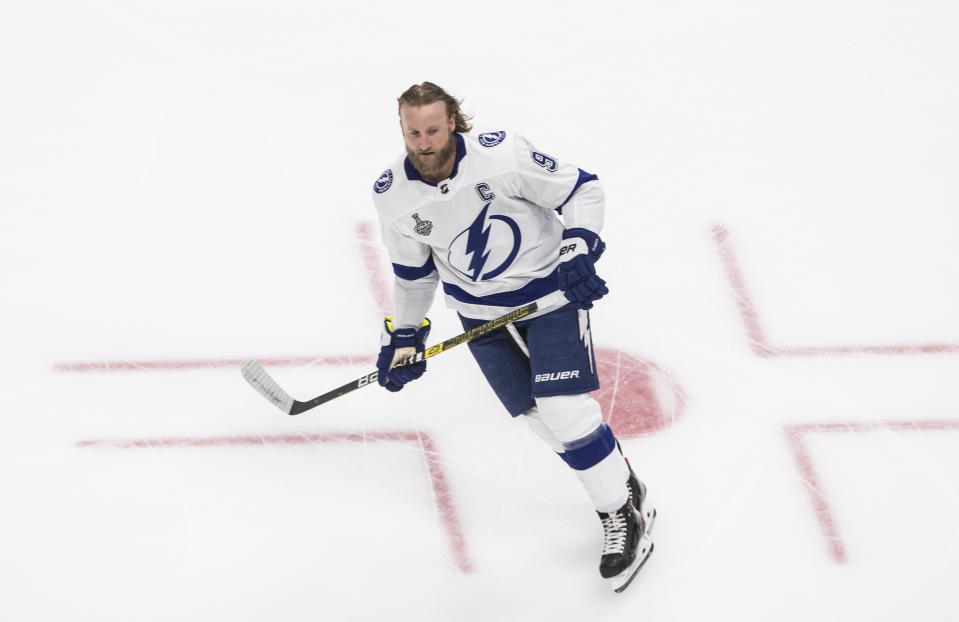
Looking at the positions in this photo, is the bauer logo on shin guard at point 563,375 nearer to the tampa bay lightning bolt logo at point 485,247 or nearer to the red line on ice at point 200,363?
the tampa bay lightning bolt logo at point 485,247

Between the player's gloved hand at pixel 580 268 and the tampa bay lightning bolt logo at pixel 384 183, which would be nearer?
the player's gloved hand at pixel 580 268

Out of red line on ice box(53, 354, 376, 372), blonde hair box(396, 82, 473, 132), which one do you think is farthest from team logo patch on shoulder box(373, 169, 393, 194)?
red line on ice box(53, 354, 376, 372)

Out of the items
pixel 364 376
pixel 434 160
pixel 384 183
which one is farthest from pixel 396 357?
pixel 434 160

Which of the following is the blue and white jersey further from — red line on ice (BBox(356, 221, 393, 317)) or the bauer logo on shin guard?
red line on ice (BBox(356, 221, 393, 317))

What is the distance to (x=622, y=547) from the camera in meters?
4.03

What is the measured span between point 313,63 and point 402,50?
0.38 meters

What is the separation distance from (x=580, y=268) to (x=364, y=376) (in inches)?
35.8

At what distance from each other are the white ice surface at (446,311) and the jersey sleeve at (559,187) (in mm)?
1011

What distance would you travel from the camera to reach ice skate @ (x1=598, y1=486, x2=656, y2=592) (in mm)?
4020

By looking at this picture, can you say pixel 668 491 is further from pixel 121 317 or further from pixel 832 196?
pixel 121 317

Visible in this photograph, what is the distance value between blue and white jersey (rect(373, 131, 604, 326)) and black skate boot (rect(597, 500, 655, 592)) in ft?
2.41

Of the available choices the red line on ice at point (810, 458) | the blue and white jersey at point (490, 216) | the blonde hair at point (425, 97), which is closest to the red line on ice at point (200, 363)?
the blue and white jersey at point (490, 216)

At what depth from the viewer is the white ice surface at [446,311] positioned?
163 inches

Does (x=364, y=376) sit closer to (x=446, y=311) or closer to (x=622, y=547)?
(x=446, y=311)
